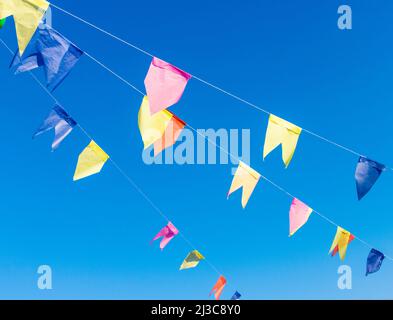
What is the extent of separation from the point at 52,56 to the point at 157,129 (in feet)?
4.70

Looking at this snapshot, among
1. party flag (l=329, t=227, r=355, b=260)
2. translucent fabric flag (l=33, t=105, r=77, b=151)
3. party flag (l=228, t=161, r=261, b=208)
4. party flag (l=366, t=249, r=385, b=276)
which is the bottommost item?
party flag (l=366, t=249, r=385, b=276)

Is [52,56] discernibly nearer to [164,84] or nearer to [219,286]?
[164,84]

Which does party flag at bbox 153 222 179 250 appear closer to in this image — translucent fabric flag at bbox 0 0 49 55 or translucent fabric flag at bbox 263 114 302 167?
translucent fabric flag at bbox 263 114 302 167

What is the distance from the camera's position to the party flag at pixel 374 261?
303 inches

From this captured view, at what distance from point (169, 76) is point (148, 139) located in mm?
863

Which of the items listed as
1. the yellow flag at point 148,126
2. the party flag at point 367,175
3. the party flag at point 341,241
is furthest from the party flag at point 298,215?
the yellow flag at point 148,126

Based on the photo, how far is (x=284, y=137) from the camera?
6055 mm

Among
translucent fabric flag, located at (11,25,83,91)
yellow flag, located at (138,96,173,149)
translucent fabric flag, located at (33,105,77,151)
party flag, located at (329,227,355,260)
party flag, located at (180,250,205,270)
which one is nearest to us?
translucent fabric flag, located at (11,25,83,91)

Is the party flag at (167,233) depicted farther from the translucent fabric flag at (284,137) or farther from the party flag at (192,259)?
the translucent fabric flag at (284,137)

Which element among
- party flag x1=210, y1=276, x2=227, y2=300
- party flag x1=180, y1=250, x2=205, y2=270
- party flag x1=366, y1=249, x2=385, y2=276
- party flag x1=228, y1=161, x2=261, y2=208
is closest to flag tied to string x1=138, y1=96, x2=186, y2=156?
party flag x1=228, y1=161, x2=261, y2=208

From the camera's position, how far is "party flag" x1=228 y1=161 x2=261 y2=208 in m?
6.77

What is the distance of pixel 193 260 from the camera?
9.47m
